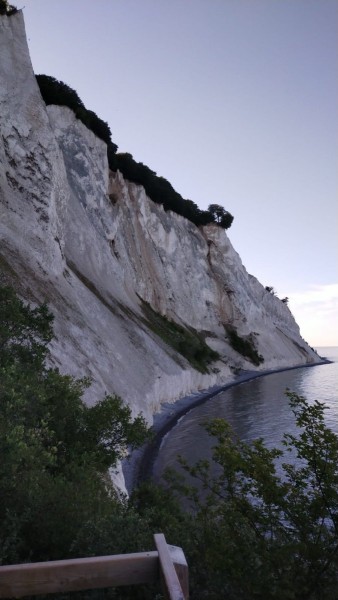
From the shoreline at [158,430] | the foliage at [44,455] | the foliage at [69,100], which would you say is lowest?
the shoreline at [158,430]

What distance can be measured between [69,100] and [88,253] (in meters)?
20.5

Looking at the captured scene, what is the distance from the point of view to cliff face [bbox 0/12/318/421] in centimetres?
2708

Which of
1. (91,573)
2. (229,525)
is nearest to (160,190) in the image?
(229,525)

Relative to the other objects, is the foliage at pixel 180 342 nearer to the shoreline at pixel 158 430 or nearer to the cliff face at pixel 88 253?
the cliff face at pixel 88 253

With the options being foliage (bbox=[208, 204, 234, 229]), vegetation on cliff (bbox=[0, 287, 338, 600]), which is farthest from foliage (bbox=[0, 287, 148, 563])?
foliage (bbox=[208, 204, 234, 229])

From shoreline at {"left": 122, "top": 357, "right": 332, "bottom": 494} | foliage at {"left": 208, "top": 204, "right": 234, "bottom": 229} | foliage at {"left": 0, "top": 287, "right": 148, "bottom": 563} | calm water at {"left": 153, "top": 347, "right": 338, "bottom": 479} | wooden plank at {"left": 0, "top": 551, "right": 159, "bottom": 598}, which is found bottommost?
shoreline at {"left": 122, "top": 357, "right": 332, "bottom": 494}

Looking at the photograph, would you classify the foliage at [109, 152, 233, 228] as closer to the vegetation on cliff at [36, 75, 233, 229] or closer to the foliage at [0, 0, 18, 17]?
the vegetation on cliff at [36, 75, 233, 229]

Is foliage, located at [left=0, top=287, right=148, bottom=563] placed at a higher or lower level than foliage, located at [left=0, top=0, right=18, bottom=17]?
lower

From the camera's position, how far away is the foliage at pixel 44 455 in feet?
21.2

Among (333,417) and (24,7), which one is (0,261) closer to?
(24,7)

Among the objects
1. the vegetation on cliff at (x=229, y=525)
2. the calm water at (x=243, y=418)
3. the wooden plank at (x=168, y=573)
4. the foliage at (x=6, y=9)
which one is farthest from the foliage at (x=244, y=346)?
the wooden plank at (x=168, y=573)

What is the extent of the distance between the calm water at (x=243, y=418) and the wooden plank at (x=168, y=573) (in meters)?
16.1

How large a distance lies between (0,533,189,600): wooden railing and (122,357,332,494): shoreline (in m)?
11.0

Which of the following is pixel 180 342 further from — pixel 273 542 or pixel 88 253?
pixel 273 542
